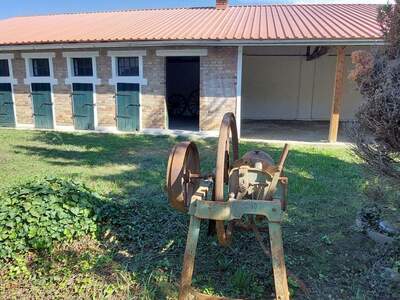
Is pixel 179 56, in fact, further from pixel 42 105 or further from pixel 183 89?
pixel 183 89

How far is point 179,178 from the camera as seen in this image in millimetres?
2795

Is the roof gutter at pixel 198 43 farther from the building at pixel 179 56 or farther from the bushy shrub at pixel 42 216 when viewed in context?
the bushy shrub at pixel 42 216

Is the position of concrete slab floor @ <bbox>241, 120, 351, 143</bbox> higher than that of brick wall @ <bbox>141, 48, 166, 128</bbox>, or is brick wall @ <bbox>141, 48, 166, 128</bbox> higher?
brick wall @ <bbox>141, 48, 166, 128</bbox>

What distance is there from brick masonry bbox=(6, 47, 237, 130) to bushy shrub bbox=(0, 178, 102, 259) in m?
6.13

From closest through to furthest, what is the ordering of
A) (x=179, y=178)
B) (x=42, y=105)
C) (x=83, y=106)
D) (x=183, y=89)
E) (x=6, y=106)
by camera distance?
(x=179, y=178) < (x=83, y=106) < (x=42, y=105) < (x=6, y=106) < (x=183, y=89)

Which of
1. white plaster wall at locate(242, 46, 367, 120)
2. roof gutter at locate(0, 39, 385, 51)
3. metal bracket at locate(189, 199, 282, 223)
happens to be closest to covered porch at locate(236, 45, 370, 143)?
white plaster wall at locate(242, 46, 367, 120)

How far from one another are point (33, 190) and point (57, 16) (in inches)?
574

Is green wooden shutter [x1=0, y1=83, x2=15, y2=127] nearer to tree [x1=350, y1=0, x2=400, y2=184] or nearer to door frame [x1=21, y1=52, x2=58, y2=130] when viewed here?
door frame [x1=21, y1=52, x2=58, y2=130]

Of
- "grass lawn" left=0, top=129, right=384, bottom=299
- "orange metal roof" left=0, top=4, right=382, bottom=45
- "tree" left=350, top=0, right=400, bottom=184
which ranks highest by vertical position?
"orange metal roof" left=0, top=4, right=382, bottom=45

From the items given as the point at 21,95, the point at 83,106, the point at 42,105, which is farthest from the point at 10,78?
the point at 83,106

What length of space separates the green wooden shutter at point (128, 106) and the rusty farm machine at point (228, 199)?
6.96 m

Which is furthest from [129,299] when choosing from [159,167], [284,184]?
[159,167]

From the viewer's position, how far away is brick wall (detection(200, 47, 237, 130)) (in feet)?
30.2

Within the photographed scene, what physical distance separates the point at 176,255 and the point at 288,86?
421 inches
